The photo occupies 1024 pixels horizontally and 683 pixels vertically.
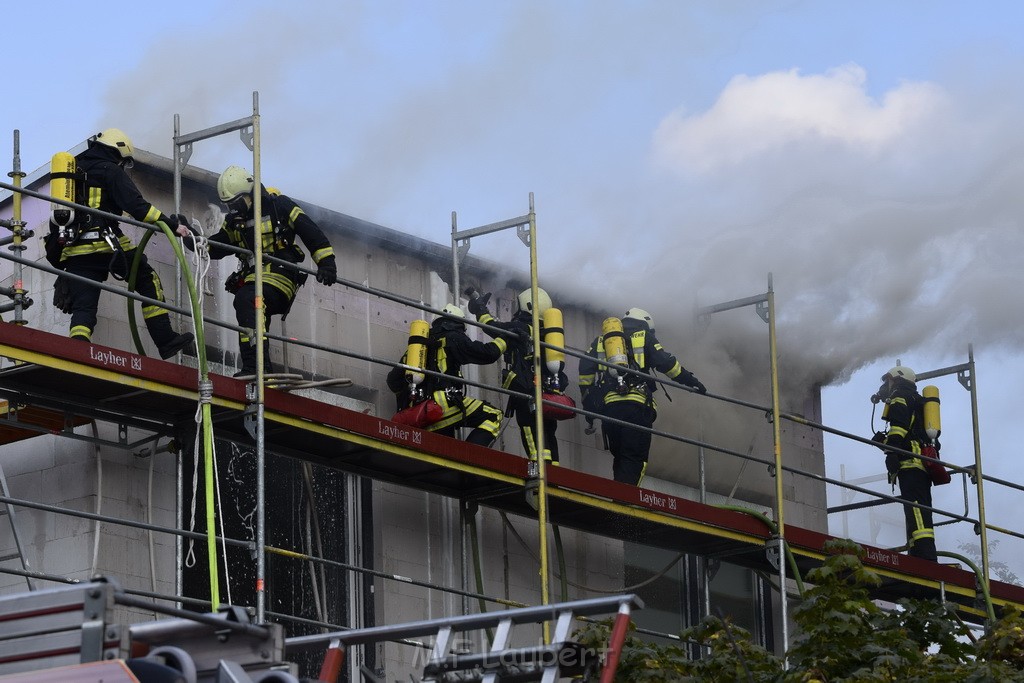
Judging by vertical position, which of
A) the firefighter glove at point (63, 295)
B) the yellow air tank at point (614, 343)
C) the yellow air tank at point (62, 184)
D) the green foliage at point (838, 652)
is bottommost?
the green foliage at point (838, 652)

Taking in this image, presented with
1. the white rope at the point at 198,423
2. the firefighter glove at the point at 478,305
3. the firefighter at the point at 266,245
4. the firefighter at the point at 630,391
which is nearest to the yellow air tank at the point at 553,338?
the firefighter glove at the point at 478,305

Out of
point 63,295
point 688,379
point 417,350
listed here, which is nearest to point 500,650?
point 63,295

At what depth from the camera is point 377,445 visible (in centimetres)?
1239

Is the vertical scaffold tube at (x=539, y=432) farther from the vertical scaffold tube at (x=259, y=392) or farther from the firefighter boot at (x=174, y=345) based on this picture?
the firefighter boot at (x=174, y=345)

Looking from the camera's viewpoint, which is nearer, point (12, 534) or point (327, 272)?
point (327, 272)

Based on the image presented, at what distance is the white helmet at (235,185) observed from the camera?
1238 cm

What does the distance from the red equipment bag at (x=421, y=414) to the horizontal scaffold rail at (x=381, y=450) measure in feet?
1.62

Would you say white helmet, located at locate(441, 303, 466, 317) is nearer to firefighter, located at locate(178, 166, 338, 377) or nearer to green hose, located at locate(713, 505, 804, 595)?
firefighter, located at locate(178, 166, 338, 377)

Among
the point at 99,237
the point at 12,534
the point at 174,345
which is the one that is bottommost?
the point at 12,534

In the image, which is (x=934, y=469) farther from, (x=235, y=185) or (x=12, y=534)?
(x=12, y=534)

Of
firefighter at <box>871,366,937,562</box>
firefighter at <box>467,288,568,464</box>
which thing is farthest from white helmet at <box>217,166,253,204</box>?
firefighter at <box>871,366,937,562</box>

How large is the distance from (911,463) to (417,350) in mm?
6189

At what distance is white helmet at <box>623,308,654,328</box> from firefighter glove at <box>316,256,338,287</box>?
4336 millimetres

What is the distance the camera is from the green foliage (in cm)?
1060
